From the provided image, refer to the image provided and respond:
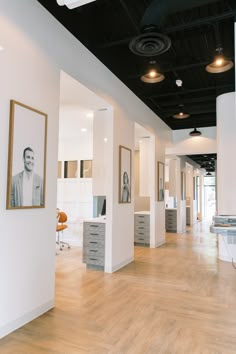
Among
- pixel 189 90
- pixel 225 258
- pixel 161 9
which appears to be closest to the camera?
pixel 161 9

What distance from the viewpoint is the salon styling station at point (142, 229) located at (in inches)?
294


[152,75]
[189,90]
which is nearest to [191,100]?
[189,90]

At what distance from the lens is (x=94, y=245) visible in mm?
5102

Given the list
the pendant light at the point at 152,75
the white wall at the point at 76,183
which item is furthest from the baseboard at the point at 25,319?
the white wall at the point at 76,183

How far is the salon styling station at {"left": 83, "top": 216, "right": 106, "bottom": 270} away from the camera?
503 cm

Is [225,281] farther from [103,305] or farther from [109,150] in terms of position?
[109,150]

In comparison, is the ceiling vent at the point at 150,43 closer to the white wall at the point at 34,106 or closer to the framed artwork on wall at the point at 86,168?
the white wall at the point at 34,106

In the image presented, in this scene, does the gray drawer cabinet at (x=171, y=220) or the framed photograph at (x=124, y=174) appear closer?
the framed photograph at (x=124, y=174)

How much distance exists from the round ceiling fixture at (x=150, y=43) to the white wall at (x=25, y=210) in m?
1.08

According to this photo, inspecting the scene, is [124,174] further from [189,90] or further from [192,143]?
[192,143]

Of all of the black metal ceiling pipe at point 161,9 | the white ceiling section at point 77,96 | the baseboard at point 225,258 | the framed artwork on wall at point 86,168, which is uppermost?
the black metal ceiling pipe at point 161,9

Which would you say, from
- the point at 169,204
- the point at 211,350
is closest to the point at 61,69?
the point at 211,350

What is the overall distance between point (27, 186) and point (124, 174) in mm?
2752

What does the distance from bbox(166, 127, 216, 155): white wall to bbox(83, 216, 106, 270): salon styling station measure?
4755 millimetres
